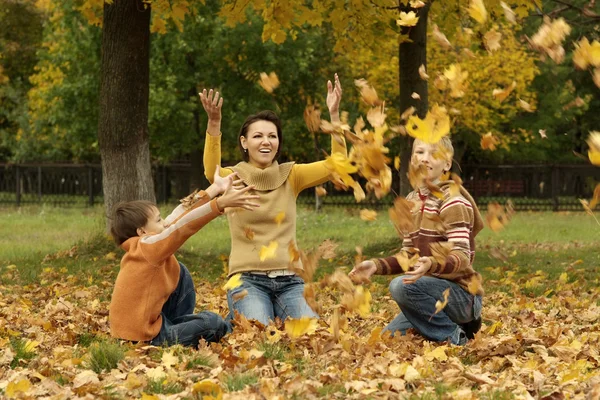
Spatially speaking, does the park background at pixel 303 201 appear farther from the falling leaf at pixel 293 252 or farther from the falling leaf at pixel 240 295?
the falling leaf at pixel 293 252

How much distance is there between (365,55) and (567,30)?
2122 centimetres

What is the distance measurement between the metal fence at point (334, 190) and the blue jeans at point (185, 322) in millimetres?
22771

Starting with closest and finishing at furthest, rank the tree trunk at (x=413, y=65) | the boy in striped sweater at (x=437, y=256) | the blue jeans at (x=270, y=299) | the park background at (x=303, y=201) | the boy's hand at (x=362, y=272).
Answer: the park background at (x=303, y=201), the boy's hand at (x=362, y=272), the boy in striped sweater at (x=437, y=256), the blue jeans at (x=270, y=299), the tree trunk at (x=413, y=65)

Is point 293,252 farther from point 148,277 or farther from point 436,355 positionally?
point 436,355

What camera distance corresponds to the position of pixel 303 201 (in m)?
29.8

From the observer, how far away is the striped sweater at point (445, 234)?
5488 mm

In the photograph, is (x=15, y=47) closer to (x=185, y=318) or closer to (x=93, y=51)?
(x=93, y=51)

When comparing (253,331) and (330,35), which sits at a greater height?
(330,35)

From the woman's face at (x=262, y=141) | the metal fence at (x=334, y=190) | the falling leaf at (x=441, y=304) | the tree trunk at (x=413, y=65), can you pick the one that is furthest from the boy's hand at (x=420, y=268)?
the metal fence at (x=334, y=190)

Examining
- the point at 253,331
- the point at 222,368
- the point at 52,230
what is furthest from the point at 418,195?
the point at 52,230

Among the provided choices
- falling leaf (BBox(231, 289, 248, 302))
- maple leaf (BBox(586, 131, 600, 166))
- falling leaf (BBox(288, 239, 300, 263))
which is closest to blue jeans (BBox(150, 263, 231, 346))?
falling leaf (BBox(231, 289, 248, 302))

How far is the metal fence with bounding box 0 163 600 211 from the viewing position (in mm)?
29203

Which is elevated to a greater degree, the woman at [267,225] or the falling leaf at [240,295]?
the woman at [267,225]

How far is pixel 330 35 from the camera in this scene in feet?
90.3
